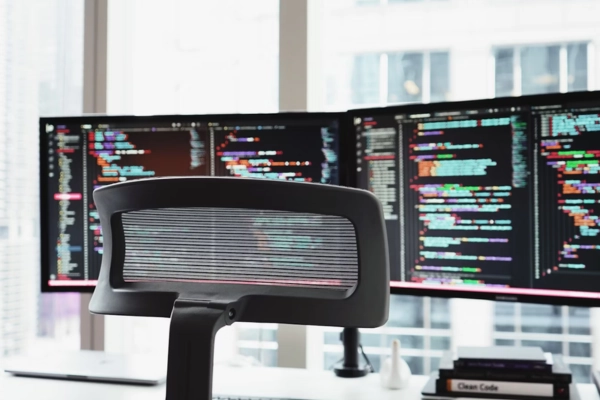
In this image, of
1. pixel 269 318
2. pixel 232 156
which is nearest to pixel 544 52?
pixel 232 156

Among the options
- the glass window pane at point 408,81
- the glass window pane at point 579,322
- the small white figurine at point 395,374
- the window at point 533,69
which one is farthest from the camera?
the glass window pane at point 408,81

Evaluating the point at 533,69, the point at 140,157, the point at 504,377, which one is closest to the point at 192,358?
the point at 504,377

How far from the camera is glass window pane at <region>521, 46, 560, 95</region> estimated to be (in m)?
1.81

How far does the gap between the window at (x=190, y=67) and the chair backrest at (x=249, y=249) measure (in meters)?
0.95

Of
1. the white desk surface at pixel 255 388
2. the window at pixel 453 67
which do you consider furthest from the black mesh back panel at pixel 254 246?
the window at pixel 453 67

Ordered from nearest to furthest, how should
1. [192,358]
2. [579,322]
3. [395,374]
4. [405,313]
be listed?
[192,358], [395,374], [579,322], [405,313]

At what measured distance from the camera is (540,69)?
5.98 feet

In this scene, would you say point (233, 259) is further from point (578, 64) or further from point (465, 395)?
point (578, 64)

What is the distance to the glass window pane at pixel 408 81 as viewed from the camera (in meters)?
1.90

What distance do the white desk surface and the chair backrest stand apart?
41 cm

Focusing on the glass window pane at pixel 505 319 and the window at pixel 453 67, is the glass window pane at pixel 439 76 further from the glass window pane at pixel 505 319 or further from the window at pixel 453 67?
the glass window pane at pixel 505 319

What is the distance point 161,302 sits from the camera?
84 cm

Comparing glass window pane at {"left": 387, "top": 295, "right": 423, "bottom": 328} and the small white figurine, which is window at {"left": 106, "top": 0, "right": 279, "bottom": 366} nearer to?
glass window pane at {"left": 387, "top": 295, "right": 423, "bottom": 328}

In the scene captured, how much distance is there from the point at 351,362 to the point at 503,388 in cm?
35
